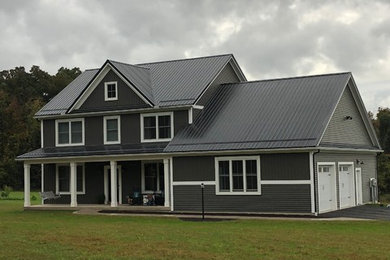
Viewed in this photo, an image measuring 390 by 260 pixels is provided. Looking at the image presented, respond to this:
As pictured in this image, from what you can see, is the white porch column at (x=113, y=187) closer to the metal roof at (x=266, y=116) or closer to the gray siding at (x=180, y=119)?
the metal roof at (x=266, y=116)

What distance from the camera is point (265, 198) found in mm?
27500

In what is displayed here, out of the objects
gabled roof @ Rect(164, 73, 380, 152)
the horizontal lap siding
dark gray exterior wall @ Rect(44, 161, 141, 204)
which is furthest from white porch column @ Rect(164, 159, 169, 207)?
the horizontal lap siding

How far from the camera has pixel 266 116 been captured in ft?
97.6

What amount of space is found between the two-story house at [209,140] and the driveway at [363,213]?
0.63 meters

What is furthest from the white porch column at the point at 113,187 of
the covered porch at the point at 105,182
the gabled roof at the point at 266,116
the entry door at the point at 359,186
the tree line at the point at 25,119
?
the tree line at the point at 25,119

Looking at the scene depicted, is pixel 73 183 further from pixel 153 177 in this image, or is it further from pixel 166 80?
pixel 166 80

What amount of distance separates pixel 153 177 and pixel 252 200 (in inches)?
285

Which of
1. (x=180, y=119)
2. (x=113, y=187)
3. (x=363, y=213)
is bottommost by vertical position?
(x=363, y=213)

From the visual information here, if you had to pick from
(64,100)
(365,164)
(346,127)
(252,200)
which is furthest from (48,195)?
(365,164)

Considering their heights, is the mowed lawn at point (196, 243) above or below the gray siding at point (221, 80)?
below

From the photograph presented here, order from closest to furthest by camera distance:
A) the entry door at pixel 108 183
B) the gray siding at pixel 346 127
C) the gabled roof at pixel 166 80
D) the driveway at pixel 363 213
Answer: the driveway at pixel 363 213, the gray siding at pixel 346 127, the gabled roof at pixel 166 80, the entry door at pixel 108 183

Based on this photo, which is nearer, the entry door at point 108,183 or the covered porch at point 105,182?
the covered porch at point 105,182

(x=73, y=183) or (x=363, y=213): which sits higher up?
(x=73, y=183)

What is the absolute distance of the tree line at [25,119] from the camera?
183 ft
